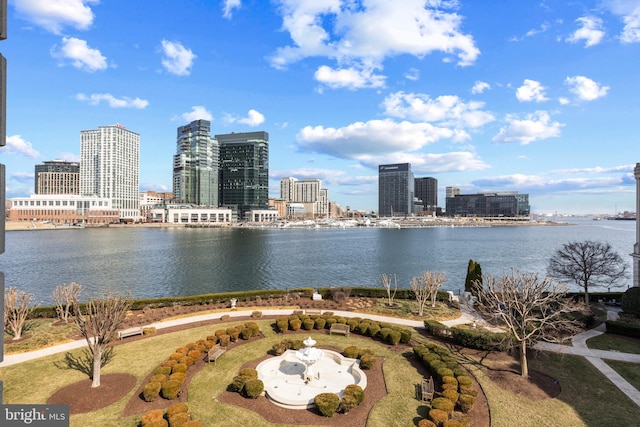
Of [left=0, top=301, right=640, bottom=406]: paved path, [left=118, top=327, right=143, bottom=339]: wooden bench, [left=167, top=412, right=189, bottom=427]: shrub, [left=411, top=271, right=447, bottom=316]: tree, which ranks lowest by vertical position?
[left=0, top=301, right=640, bottom=406]: paved path

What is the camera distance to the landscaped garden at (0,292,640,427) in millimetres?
17125

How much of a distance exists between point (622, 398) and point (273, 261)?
73114 mm

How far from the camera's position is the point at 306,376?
20531 millimetres

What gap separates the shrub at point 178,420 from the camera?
1542 centimetres

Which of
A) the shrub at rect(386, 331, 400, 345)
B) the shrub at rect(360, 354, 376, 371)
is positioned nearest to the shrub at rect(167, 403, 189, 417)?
the shrub at rect(360, 354, 376, 371)

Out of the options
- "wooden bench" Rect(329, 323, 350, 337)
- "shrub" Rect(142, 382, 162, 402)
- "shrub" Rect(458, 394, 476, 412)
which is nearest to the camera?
"shrub" Rect(458, 394, 476, 412)

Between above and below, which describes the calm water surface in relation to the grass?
below

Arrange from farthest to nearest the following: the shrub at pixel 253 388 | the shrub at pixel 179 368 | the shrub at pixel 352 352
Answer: the shrub at pixel 352 352 < the shrub at pixel 179 368 < the shrub at pixel 253 388

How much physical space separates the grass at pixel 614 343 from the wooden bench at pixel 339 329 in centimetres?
1824

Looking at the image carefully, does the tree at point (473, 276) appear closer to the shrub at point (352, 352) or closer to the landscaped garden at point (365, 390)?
the landscaped garden at point (365, 390)

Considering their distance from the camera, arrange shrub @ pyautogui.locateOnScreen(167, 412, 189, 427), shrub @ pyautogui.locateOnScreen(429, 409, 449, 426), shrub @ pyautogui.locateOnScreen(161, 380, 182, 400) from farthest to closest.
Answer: shrub @ pyautogui.locateOnScreen(161, 380, 182, 400), shrub @ pyautogui.locateOnScreen(429, 409, 449, 426), shrub @ pyautogui.locateOnScreen(167, 412, 189, 427)

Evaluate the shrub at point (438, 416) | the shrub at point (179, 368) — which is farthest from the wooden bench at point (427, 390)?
the shrub at point (179, 368)

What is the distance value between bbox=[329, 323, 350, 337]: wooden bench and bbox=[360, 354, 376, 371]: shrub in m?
6.17

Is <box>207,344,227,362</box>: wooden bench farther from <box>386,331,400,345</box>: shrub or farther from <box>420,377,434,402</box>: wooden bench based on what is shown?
A: <box>420,377,434,402</box>: wooden bench
